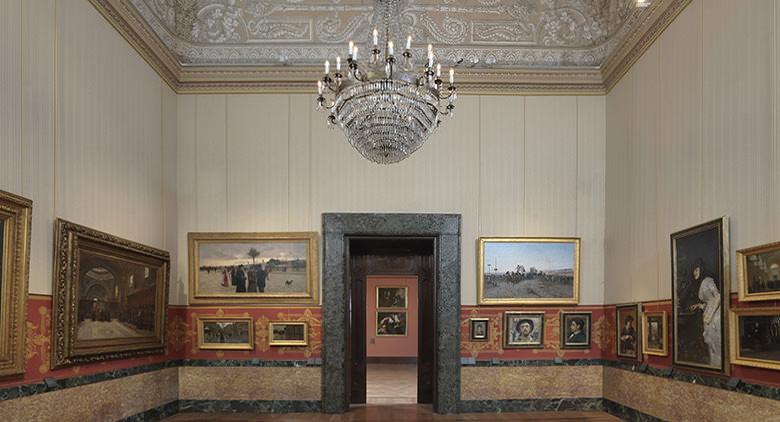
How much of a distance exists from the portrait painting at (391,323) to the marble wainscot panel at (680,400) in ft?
43.4

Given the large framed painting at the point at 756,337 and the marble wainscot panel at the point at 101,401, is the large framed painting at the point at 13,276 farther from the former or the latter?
the large framed painting at the point at 756,337

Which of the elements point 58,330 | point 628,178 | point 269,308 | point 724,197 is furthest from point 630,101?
point 58,330

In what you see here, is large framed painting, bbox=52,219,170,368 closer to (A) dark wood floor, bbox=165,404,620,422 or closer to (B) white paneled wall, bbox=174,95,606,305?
(A) dark wood floor, bbox=165,404,620,422

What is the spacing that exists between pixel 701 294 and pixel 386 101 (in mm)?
5260

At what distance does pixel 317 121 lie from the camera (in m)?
15.4

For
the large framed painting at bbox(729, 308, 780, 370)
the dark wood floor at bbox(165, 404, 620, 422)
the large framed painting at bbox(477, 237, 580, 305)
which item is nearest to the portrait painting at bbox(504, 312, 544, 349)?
the large framed painting at bbox(477, 237, 580, 305)

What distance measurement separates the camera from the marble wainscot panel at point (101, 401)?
360 inches

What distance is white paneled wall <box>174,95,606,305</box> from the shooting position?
49.9ft

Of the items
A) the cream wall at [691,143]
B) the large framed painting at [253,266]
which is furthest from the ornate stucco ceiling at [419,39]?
the large framed painting at [253,266]

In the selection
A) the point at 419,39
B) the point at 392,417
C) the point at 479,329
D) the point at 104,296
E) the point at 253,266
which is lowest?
the point at 392,417

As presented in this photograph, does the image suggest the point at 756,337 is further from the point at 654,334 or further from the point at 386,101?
the point at 386,101

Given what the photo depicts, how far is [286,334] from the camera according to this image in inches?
589

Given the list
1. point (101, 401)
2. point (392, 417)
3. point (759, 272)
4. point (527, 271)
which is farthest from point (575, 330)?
point (101, 401)

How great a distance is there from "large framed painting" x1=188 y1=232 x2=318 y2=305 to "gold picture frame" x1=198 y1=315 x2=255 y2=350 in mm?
365
